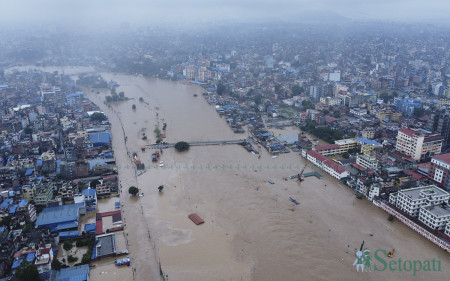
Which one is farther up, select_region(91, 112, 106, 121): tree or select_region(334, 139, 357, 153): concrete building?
select_region(91, 112, 106, 121): tree

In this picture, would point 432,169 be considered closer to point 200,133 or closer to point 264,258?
point 264,258

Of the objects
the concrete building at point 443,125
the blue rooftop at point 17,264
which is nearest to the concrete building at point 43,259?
the blue rooftop at point 17,264

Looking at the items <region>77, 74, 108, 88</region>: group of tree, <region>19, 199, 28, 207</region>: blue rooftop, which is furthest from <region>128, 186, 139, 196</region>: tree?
<region>77, 74, 108, 88</region>: group of tree

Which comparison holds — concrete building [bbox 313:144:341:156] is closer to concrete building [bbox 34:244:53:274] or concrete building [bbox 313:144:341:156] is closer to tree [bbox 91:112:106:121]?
concrete building [bbox 34:244:53:274]

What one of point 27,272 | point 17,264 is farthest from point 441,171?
point 17,264

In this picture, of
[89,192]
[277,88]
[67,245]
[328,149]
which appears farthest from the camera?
[277,88]

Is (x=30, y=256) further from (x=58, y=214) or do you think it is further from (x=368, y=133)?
(x=368, y=133)

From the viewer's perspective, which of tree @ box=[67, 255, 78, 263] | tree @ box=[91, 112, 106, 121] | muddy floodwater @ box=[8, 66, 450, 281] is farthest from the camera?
tree @ box=[91, 112, 106, 121]

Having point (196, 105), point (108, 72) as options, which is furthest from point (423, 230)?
point (108, 72)
